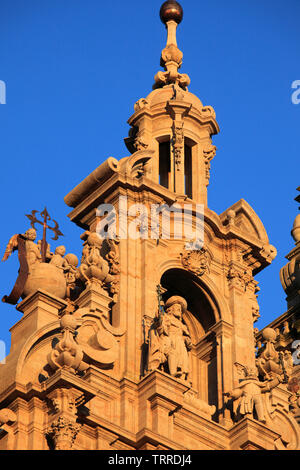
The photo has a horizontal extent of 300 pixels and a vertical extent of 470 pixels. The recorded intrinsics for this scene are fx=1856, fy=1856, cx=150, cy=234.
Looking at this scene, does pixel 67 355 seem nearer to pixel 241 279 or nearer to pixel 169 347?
pixel 169 347

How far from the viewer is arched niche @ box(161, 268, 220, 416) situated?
50.7 metres

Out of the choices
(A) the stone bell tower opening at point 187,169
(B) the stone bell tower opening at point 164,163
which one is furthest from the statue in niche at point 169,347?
(B) the stone bell tower opening at point 164,163

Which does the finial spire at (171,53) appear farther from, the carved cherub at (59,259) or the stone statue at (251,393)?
the stone statue at (251,393)

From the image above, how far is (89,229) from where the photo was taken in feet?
171

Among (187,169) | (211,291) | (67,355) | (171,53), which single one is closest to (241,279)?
(211,291)

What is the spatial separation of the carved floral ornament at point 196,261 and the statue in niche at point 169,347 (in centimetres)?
213

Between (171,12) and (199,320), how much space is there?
11.8 metres

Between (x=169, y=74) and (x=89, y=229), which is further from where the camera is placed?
(x=169, y=74)

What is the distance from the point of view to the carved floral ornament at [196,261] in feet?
168

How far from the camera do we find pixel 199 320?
51781 mm

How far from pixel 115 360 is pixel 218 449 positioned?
3438 mm

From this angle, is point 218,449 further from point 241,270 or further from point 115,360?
point 241,270

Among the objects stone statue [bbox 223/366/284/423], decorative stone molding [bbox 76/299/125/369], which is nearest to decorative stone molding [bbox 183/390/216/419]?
stone statue [bbox 223/366/284/423]
